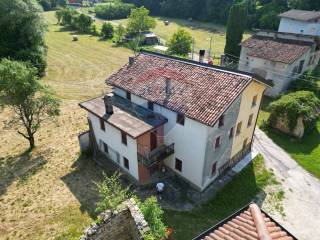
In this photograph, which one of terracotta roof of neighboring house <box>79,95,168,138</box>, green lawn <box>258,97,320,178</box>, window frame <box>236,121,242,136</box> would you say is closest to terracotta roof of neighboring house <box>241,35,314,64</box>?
green lawn <box>258,97,320,178</box>

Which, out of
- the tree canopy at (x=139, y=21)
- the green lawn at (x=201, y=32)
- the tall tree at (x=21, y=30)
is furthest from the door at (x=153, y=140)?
the tree canopy at (x=139, y=21)

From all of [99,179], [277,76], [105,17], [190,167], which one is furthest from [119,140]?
[105,17]

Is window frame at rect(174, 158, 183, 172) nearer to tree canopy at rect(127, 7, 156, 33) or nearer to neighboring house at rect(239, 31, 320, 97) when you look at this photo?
neighboring house at rect(239, 31, 320, 97)

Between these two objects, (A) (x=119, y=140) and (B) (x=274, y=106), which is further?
(B) (x=274, y=106)

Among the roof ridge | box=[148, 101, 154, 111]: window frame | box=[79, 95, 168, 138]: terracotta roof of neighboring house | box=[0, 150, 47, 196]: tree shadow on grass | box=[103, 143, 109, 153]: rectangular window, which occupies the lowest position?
box=[0, 150, 47, 196]: tree shadow on grass

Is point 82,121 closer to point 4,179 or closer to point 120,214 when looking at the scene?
point 4,179

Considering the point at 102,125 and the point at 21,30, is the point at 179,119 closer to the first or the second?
the point at 102,125
